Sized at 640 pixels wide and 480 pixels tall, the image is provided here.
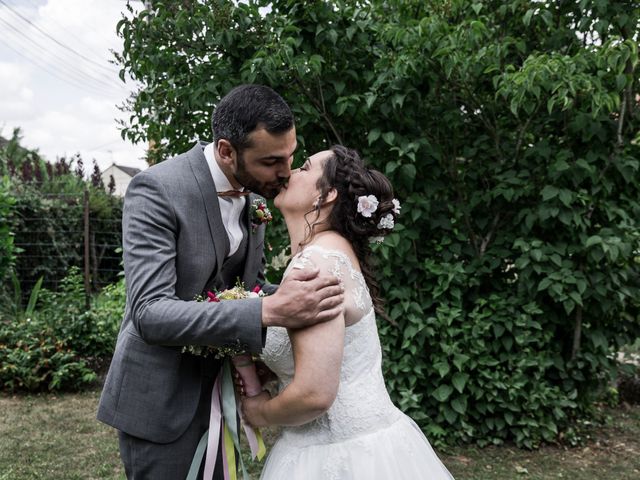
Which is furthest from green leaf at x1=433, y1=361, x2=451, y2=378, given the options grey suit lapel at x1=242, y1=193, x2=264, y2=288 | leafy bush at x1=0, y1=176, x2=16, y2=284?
leafy bush at x1=0, y1=176, x2=16, y2=284

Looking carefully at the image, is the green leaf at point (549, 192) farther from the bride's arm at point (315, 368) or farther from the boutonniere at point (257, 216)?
the bride's arm at point (315, 368)

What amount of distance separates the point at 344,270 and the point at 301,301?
35 cm

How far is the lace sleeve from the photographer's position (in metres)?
A: 2.03

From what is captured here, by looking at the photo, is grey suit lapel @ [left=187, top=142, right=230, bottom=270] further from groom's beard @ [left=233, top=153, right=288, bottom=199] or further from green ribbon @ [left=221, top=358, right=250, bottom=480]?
green ribbon @ [left=221, top=358, right=250, bottom=480]

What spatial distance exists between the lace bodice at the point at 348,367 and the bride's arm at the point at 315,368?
0.16 metres

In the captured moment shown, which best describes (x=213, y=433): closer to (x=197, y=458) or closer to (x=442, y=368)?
(x=197, y=458)

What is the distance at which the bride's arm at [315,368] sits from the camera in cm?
188

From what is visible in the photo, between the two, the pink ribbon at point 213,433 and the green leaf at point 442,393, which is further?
the green leaf at point 442,393

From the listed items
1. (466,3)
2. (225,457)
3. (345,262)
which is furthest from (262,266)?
(466,3)

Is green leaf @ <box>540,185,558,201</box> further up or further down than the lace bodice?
further up

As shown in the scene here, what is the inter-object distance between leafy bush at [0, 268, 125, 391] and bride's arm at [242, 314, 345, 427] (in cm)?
502

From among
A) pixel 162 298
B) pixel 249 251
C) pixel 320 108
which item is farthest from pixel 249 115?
pixel 320 108

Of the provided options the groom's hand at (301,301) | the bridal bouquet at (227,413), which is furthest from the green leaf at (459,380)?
the groom's hand at (301,301)

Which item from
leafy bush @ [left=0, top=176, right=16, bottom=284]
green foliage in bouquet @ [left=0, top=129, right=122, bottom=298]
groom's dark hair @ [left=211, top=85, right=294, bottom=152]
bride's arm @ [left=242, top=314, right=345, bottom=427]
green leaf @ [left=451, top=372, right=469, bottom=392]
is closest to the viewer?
bride's arm @ [left=242, top=314, right=345, bottom=427]
